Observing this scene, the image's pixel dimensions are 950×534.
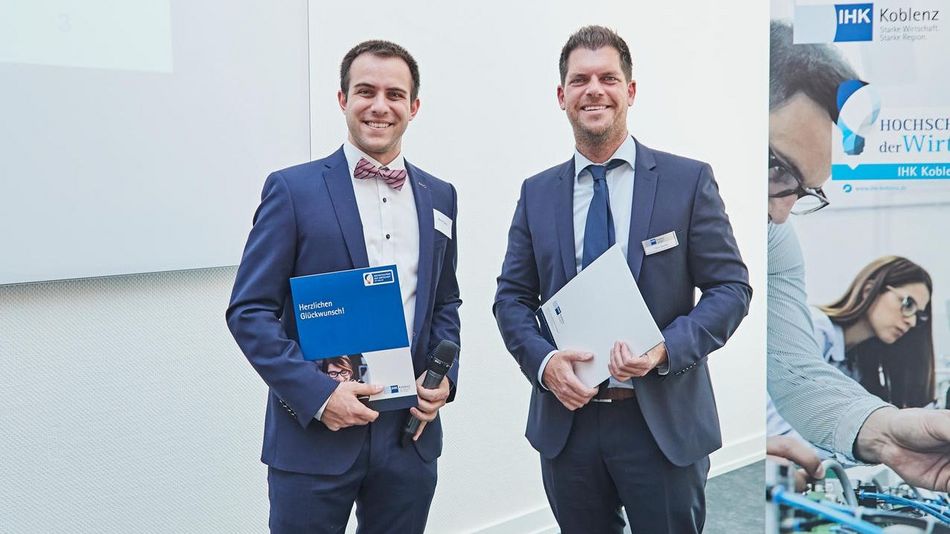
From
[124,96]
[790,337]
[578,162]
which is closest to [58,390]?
[124,96]

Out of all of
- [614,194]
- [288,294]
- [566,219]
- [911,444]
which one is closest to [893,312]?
[911,444]

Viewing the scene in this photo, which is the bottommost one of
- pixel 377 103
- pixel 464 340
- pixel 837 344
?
pixel 464 340

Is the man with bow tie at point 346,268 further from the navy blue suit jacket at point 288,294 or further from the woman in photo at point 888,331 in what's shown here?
the woman in photo at point 888,331

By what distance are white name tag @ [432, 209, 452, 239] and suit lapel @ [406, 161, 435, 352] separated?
2 centimetres

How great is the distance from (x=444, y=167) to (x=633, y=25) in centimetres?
167

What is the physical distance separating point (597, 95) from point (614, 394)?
785 millimetres

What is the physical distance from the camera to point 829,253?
2619 mm

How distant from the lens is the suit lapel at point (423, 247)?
2.09 meters

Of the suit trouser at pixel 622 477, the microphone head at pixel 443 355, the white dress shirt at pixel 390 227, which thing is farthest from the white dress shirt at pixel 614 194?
the white dress shirt at pixel 390 227

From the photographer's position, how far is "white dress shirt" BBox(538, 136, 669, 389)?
2225 mm

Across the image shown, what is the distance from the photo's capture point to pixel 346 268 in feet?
6.59

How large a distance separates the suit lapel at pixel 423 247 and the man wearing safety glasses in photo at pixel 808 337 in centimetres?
114

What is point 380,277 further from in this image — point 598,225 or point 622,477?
point 622,477

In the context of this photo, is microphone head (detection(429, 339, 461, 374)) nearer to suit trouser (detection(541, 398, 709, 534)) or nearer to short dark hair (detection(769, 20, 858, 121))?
suit trouser (detection(541, 398, 709, 534))
